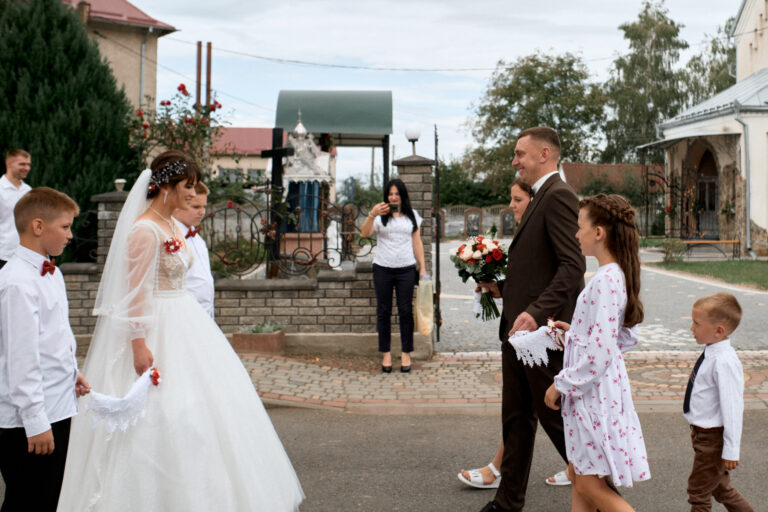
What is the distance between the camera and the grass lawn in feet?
52.6

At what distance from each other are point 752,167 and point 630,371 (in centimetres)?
1886

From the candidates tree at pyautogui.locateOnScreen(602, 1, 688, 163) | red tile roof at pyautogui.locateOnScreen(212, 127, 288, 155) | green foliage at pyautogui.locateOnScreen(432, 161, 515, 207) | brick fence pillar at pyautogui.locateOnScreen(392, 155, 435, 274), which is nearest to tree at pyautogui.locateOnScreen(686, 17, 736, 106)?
tree at pyautogui.locateOnScreen(602, 1, 688, 163)

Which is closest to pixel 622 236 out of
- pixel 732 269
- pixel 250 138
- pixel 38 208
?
pixel 38 208

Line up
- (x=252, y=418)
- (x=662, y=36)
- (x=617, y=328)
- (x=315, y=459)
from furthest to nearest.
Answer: (x=662, y=36), (x=315, y=459), (x=252, y=418), (x=617, y=328)

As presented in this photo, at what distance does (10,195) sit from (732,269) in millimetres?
16948

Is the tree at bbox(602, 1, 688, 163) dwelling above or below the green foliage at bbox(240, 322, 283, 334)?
above

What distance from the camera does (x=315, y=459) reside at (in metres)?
5.23

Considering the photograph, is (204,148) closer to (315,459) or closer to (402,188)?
(402,188)

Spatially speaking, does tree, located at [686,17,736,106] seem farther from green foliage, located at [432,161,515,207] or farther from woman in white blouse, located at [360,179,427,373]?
woman in white blouse, located at [360,179,427,373]

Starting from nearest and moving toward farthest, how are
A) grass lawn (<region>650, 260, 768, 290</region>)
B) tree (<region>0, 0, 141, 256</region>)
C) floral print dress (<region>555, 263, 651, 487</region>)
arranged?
floral print dress (<region>555, 263, 651, 487</region>), tree (<region>0, 0, 141, 256</region>), grass lawn (<region>650, 260, 768, 290</region>)

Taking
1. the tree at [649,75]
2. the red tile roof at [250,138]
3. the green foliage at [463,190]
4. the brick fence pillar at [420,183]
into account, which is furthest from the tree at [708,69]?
the brick fence pillar at [420,183]

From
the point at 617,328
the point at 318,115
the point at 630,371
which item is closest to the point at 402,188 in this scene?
the point at 630,371

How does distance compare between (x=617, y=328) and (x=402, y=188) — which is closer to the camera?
(x=617, y=328)

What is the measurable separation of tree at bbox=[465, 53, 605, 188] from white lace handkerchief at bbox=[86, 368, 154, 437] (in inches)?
1915
